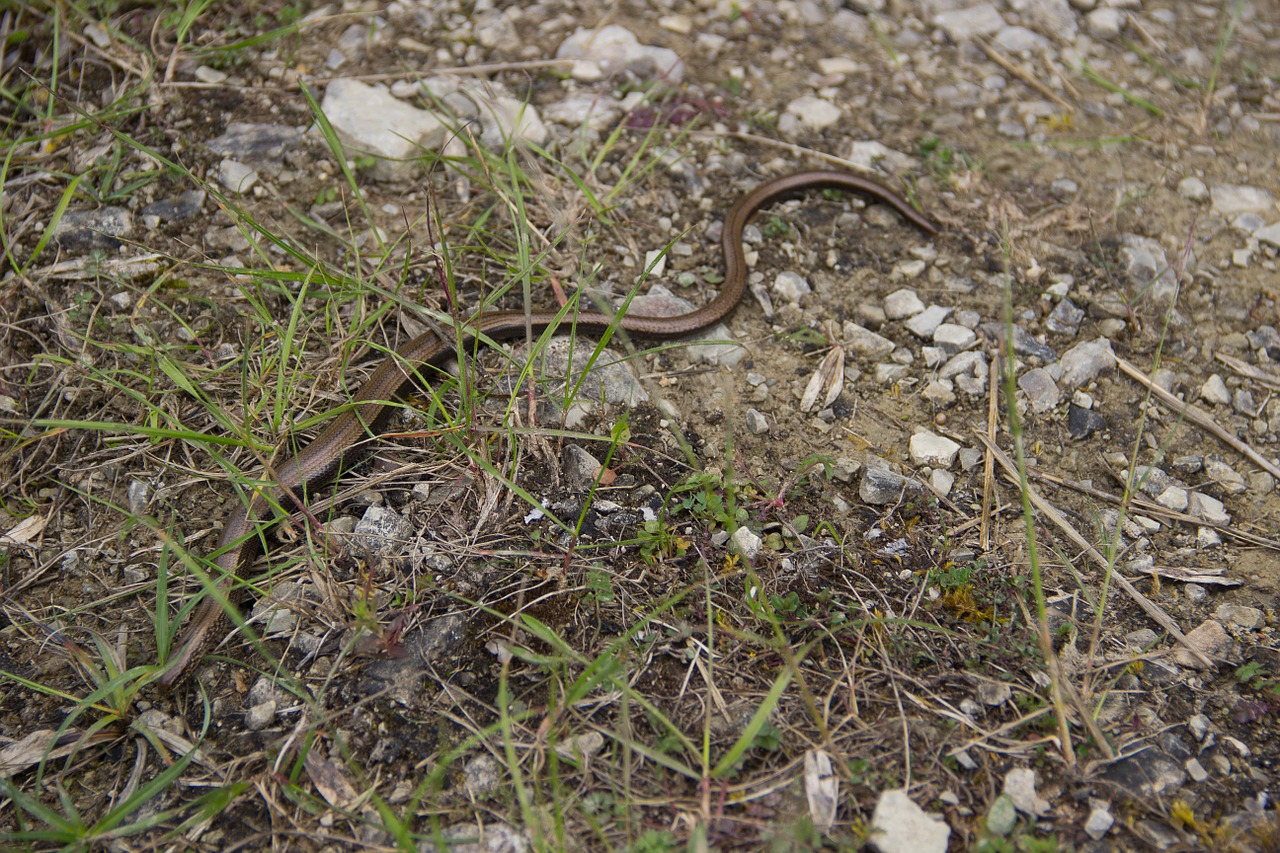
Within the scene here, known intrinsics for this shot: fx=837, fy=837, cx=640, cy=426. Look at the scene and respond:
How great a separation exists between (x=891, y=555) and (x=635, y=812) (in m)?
1.01

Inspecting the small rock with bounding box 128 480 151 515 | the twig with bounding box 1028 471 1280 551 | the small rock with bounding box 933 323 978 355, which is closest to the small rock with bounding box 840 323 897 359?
the small rock with bounding box 933 323 978 355

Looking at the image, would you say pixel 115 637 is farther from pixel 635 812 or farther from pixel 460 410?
pixel 635 812

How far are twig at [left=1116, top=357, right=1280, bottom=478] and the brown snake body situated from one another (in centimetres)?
89

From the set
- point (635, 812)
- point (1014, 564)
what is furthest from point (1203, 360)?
point (635, 812)

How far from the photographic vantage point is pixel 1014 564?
2.38 m

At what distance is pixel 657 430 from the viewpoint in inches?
105

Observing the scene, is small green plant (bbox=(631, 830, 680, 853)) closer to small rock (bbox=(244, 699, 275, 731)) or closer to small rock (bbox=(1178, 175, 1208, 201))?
small rock (bbox=(244, 699, 275, 731))

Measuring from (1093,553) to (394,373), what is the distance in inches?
86.7

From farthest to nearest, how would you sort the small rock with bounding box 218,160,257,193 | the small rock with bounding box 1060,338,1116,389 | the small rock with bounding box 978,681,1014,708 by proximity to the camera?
the small rock with bounding box 218,160,257,193
the small rock with bounding box 1060,338,1116,389
the small rock with bounding box 978,681,1014,708

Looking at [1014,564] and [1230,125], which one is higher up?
[1230,125]

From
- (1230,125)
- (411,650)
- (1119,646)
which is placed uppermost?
(1230,125)

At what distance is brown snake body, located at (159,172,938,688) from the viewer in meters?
2.32

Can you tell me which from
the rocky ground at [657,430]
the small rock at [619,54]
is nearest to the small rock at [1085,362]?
the rocky ground at [657,430]

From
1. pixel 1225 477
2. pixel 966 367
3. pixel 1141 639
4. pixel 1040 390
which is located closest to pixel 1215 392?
pixel 1225 477
